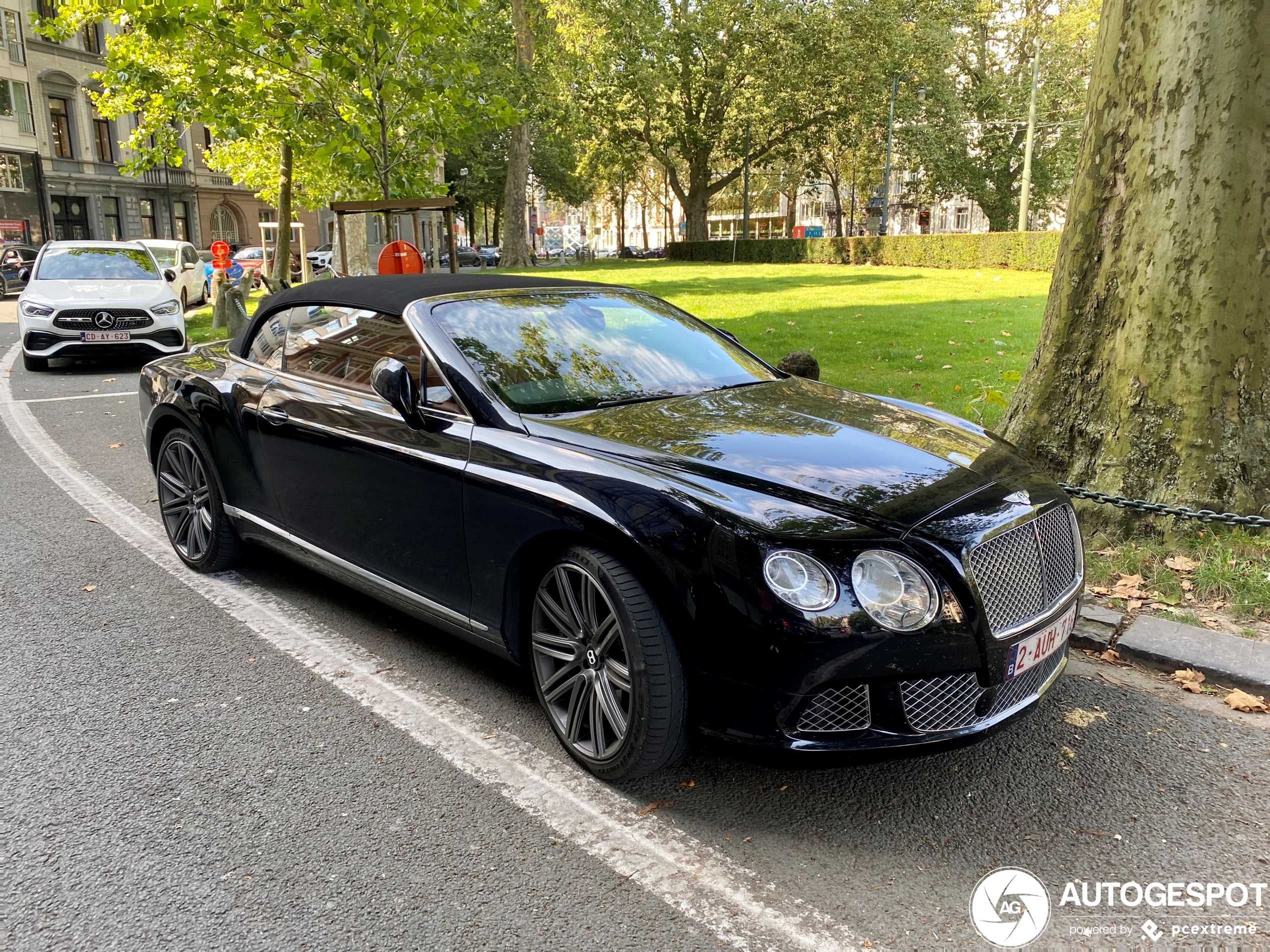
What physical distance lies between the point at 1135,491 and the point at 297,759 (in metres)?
4.08

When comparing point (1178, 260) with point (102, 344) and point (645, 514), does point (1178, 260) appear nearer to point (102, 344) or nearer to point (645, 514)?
point (645, 514)

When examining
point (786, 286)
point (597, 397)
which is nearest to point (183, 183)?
point (786, 286)

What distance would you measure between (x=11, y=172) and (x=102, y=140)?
6374 mm

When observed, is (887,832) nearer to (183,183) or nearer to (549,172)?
Result: (183,183)

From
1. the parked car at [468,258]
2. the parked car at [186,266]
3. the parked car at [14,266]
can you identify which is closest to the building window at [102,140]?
the parked car at [468,258]

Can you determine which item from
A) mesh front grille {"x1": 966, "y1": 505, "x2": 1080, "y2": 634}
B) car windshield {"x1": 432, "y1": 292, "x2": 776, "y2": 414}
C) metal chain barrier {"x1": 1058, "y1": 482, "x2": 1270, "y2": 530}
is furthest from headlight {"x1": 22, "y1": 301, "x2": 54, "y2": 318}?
mesh front grille {"x1": 966, "y1": 505, "x2": 1080, "y2": 634}

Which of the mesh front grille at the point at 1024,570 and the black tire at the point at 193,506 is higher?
the mesh front grille at the point at 1024,570

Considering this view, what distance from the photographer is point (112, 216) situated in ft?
162

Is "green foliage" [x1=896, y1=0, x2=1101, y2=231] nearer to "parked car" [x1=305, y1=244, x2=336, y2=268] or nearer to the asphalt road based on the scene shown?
"parked car" [x1=305, y1=244, x2=336, y2=268]

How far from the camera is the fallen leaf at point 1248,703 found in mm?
3545

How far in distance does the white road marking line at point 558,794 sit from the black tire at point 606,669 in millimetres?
138

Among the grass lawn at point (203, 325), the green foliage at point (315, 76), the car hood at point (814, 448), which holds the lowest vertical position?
the grass lawn at point (203, 325)

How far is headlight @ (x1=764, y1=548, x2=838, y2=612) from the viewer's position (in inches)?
101

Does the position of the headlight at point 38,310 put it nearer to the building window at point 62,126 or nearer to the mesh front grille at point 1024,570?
the mesh front grille at point 1024,570
